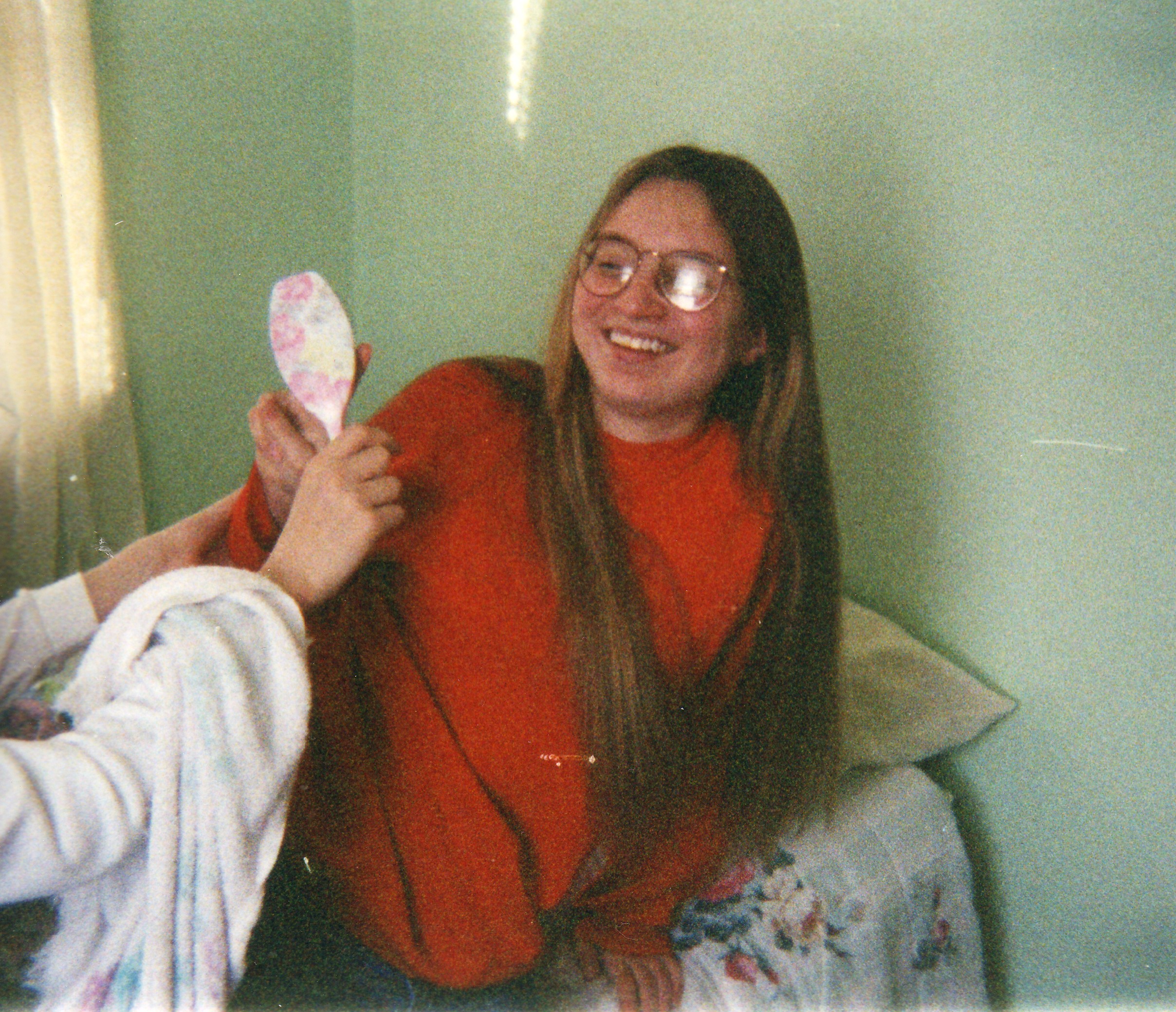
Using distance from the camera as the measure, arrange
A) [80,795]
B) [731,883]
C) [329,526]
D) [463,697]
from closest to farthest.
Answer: [80,795] → [329,526] → [463,697] → [731,883]

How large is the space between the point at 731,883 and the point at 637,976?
0.11 metres

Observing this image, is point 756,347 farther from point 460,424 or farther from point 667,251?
point 460,424

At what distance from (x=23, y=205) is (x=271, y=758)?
0.32m

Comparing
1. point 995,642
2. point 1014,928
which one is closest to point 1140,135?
point 995,642

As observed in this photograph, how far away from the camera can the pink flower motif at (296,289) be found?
0.52 m

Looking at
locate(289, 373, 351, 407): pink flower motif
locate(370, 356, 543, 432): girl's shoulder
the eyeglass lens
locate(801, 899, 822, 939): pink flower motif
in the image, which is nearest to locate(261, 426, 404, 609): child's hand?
locate(289, 373, 351, 407): pink flower motif

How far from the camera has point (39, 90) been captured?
1.53 feet

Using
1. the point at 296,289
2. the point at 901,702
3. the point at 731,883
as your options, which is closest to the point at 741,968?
the point at 731,883

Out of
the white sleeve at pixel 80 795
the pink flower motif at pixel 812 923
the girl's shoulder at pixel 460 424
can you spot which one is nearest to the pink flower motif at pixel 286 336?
the girl's shoulder at pixel 460 424

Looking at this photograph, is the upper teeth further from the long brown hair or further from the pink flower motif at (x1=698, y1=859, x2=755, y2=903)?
the pink flower motif at (x1=698, y1=859, x2=755, y2=903)

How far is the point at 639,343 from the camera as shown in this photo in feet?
2.05

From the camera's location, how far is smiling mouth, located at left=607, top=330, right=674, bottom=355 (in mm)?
623

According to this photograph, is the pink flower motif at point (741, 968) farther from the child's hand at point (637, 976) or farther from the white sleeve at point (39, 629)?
the white sleeve at point (39, 629)

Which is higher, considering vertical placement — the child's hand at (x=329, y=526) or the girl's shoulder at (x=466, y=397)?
the girl's shoulder at (x=466, y=397)
